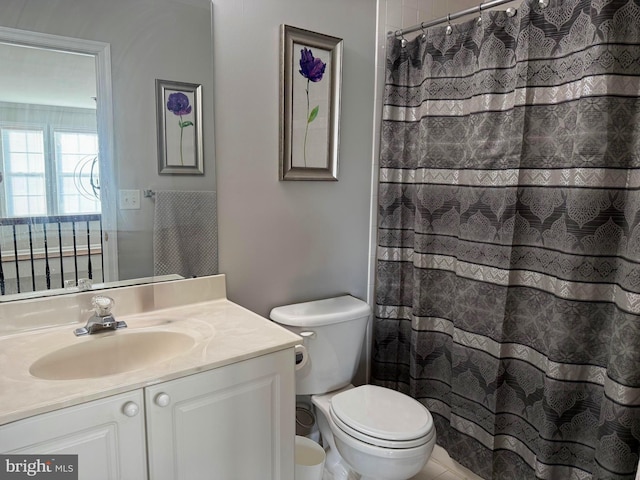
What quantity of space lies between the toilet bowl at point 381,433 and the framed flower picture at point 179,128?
107 centimetres

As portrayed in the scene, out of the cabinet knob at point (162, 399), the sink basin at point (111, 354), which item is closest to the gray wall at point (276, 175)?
the sink basin at point (111, 354)

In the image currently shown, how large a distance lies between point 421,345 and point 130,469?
1350 millimetres

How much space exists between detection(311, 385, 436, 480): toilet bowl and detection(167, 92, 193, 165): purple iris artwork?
1.13m

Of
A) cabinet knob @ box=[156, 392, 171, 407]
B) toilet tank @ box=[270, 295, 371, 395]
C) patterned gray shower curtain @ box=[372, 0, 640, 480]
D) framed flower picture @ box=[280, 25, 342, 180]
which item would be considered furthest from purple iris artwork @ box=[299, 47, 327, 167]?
cabinet knob @ box=[156, 392, 171, 407]

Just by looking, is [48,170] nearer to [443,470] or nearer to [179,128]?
[179,128]

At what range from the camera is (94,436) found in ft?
3.38

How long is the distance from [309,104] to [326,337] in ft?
3.26

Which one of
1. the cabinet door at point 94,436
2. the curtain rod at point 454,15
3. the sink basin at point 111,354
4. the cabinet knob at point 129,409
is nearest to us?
the cabinet door at point 94,436

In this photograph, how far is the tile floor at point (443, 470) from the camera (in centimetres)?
196

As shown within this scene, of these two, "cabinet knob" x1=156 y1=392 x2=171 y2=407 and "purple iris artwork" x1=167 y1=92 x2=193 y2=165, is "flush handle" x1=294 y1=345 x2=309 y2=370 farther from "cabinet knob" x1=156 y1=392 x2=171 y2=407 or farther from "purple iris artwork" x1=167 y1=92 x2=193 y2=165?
"purple iris artwork" x1=167 y1=92 x2=193 y2=165

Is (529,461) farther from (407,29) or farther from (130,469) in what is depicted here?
(407,29)

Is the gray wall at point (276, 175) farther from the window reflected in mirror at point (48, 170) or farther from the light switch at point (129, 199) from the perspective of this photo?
the window reflected in mirror at point (48, 170)

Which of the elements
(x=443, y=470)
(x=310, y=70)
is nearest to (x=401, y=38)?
(x=310, y=70)

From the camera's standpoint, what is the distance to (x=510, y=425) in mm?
1741
